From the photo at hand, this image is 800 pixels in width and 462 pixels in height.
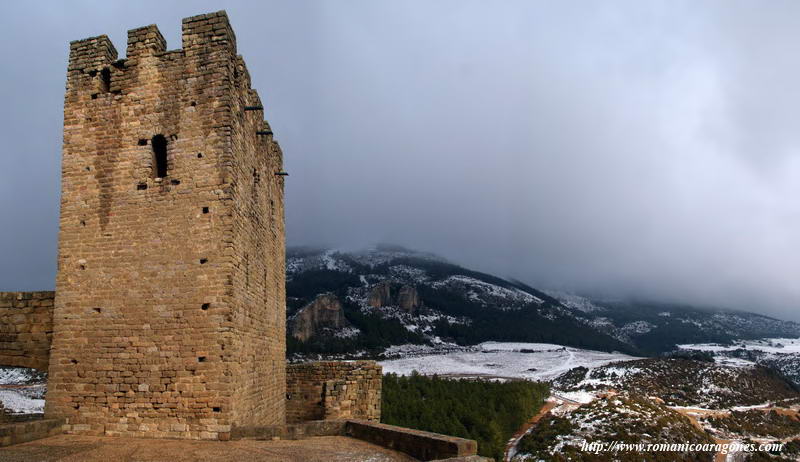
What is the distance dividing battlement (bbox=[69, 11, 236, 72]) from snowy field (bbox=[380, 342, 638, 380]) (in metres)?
76.0

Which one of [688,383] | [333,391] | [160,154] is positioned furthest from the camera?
[688,383]

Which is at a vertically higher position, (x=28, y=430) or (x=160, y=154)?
(x=160, y=154)

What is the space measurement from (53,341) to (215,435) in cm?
417

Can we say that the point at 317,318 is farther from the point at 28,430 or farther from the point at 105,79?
the point at 28,430

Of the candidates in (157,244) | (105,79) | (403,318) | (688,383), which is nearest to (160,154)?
(157,244)

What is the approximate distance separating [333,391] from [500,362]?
A: 105 metres

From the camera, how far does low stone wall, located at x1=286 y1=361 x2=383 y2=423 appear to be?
14.6 meters

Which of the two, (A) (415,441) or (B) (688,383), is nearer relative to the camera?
(A) (415,441)

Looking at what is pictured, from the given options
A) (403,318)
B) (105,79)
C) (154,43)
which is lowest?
(403,318)

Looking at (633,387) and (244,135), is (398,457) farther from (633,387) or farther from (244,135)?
(633,387)

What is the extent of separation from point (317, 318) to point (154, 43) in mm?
121398

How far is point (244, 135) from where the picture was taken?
11672 mm

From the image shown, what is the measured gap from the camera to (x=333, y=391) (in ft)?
47.9

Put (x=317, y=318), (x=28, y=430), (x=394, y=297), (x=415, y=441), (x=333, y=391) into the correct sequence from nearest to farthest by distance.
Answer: (x=415, y=441), (x=28, y=430), (x=333, y=391), (x=317, y=318), (x=394, y=297)
